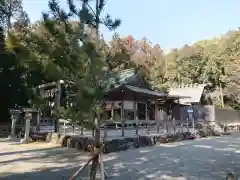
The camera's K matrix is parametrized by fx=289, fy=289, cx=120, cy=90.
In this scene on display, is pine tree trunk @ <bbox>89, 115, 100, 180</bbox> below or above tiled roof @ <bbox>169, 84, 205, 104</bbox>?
below

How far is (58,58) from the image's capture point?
5.45m

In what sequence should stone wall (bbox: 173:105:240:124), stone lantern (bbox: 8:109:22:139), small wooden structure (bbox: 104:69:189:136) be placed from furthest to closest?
1. stone wall (bbox: 173:105:240:124)
2. small wooden structure (bbox: 104:69:189:136)
3. stone lantern (bbox: 8:109:22:139)

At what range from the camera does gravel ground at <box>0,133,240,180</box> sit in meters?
7.16

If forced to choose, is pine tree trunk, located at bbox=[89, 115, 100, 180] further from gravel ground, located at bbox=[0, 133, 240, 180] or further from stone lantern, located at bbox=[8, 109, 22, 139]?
stone lantern, located at bbox=[8, 109, 22, 139]

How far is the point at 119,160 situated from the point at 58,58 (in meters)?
4.90

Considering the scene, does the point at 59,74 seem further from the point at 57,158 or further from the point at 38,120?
the point at 38,120

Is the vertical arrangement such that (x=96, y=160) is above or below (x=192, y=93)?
below

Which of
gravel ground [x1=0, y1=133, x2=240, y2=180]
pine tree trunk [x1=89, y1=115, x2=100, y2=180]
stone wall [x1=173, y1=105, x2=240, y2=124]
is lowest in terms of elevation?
gravel ground [x1=0, y1=133, x2=240, y2=180]

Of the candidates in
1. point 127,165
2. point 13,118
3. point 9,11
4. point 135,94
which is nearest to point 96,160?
point 127,165

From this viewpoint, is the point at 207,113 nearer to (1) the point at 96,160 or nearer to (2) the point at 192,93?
(2) the point at 192,93

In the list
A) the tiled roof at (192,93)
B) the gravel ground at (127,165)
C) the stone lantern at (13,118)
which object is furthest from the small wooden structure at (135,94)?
the stone lantern at (13,118)

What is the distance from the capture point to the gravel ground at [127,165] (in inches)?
282

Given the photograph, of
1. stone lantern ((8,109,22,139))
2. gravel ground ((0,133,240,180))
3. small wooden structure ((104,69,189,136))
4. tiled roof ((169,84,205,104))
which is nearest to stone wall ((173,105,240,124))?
tiled roof ((169,84,205,104))

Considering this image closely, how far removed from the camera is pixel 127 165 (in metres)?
8.41
